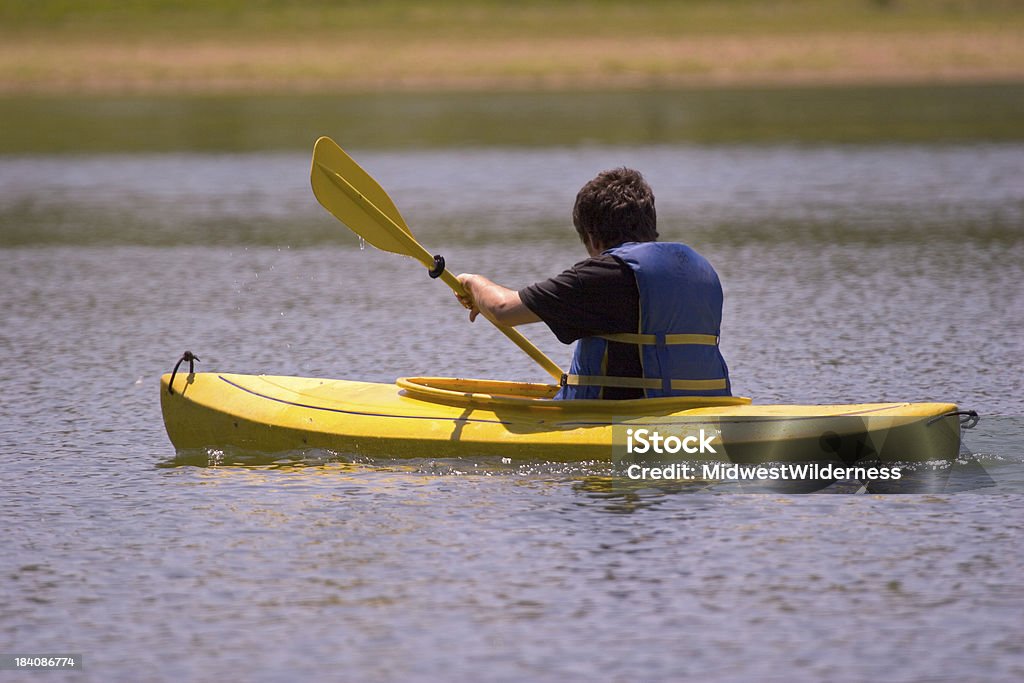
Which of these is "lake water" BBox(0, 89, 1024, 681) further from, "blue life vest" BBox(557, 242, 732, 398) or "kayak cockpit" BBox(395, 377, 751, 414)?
"blue life vest" BBox(557, 242, 732, 398)

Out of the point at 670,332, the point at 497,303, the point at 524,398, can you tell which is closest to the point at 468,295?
the point at 497,303

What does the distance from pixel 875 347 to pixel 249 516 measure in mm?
6019

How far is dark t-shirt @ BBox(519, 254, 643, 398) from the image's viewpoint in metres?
8.25

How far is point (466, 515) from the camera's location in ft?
26.2

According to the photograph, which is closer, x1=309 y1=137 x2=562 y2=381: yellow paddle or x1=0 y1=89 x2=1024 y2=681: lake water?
x1=0 y1=89 x2=1024 y2=681: lake water

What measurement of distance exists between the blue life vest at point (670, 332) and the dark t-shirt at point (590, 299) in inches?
2.0

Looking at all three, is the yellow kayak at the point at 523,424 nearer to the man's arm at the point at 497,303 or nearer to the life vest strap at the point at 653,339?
the life vest strap at the point at 653,339

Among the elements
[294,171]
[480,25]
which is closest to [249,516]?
[294,171]

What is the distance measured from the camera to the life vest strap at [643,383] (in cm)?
848

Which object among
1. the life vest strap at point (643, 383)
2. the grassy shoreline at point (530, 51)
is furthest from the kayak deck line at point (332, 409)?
the grassy shoreline at point (530, 51)

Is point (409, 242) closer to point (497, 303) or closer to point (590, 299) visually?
point (497, 303)

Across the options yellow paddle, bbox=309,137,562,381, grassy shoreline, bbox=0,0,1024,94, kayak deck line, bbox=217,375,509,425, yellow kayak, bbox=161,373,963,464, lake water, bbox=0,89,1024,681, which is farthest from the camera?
grassy shoreline, bbox=0,0,1024,94

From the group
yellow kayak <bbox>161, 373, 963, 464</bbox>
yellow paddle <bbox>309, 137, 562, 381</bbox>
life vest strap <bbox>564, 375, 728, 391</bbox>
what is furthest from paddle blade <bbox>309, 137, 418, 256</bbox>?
life vest strap <bbox>564, 375, 728, 391</bbox>

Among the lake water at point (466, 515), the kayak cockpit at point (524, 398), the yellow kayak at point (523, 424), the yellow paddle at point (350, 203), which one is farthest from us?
the yellow paddle at point (350, 203)
